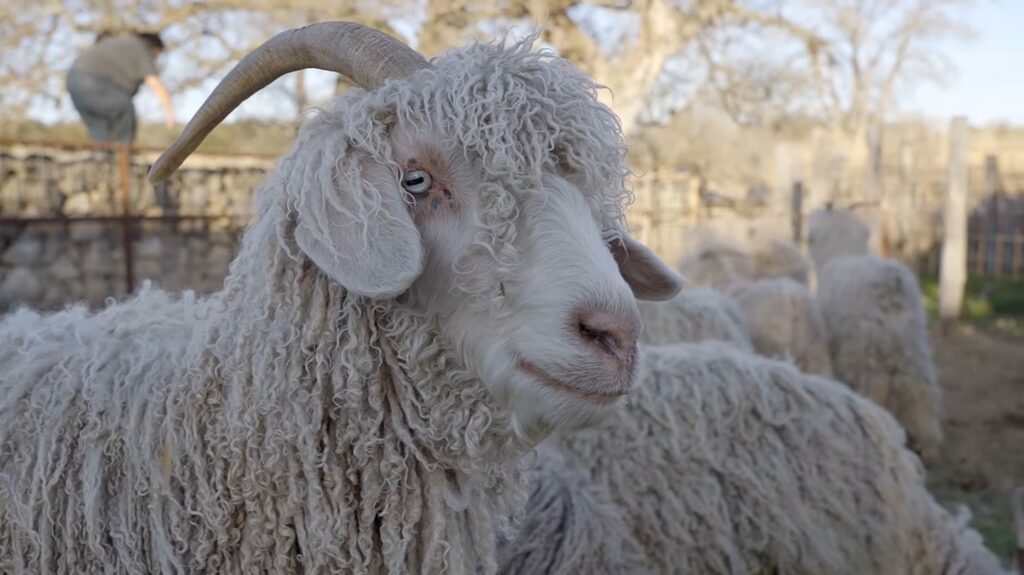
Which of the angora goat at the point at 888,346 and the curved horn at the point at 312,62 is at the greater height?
the curved horn at the point at 312,62

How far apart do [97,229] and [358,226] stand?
24.3ft

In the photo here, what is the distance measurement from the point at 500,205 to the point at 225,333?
68 centimetres

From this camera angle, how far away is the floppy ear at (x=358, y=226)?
1.72 m

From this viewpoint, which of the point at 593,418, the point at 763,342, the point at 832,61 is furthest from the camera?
the point at 832,61

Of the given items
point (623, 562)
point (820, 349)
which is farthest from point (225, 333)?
point (820, 349)

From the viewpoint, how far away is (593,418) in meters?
1.74

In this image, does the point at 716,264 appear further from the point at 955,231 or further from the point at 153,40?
A: the point at 153,40

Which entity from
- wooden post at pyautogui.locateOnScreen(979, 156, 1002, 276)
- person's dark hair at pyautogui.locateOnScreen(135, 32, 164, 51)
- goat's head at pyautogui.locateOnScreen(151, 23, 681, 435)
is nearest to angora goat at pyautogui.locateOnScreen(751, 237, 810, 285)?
person's dark hair at pyautogui.locateOnScreen(135, 32, 164, 51)

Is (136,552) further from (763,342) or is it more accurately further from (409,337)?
(763,342)

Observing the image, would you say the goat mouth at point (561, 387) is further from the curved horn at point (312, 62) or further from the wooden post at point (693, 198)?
the wooden post at point (693, 198)

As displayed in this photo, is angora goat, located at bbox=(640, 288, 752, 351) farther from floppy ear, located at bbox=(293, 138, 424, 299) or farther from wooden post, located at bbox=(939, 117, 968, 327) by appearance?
wooden post, located at bbox=(939, 117, 968, 327)

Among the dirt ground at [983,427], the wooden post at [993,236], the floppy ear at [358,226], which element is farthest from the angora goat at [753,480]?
the wooden post at [993,236]

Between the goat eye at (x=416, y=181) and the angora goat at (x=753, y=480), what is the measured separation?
4.54ft

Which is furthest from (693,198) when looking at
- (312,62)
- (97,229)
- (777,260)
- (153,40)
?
(312,62)
